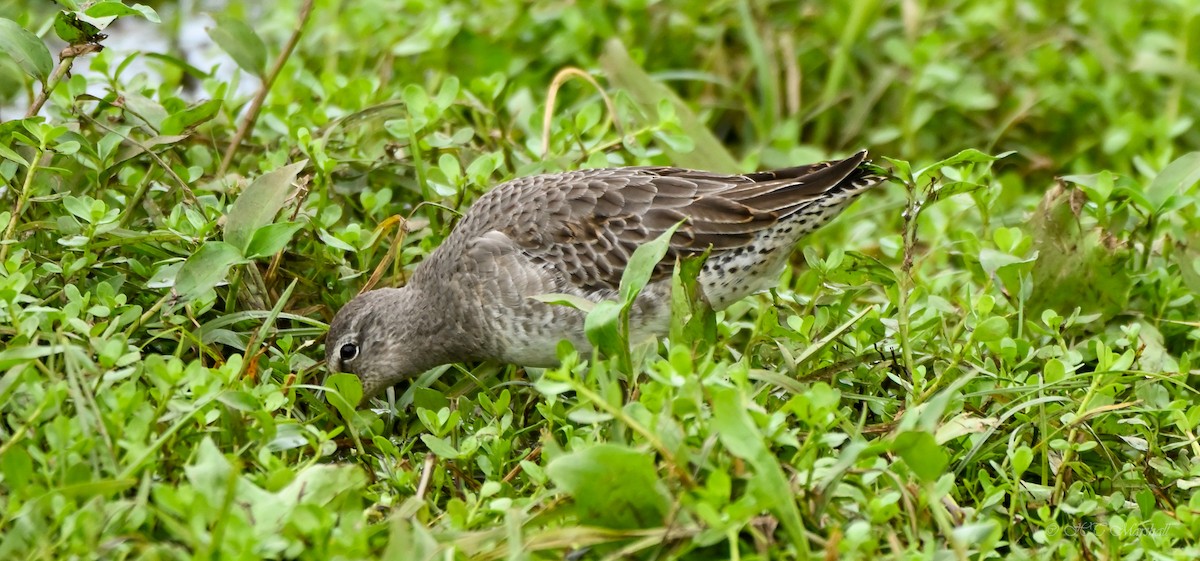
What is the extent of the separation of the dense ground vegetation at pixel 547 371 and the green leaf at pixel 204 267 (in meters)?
0.01

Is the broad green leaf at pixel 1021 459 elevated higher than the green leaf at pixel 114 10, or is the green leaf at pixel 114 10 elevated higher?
the green leaf at pixel 114 10

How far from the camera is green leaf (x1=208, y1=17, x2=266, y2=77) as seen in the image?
541 centimetres

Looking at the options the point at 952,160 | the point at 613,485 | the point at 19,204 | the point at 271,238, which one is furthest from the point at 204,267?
the point at 952,160

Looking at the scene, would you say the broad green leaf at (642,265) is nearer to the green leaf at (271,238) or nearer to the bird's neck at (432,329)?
the green leaf at (271,238)

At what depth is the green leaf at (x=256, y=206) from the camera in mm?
4344

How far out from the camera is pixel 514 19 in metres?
7.44

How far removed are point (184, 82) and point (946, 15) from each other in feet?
15.5

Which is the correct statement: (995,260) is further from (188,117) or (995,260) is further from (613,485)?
(188,117)

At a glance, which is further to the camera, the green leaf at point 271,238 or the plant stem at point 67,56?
the plant stem at point 67,56

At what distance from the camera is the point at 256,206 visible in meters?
4.40

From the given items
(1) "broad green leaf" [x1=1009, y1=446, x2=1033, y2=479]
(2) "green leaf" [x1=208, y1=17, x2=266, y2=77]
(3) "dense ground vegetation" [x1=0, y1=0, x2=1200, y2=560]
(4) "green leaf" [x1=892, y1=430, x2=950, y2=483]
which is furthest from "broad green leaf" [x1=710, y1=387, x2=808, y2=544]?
(2) "green leaf" [x1=208, y1=17, x2=266, y2=77]

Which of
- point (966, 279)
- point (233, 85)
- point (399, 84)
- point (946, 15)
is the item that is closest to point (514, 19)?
point (399, 84)

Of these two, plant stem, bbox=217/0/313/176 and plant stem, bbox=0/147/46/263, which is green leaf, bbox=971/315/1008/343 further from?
plant stem, bbox=0/147/46/263

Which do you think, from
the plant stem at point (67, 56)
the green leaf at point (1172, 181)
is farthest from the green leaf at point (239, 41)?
the green leaf at point (1172, 181)
